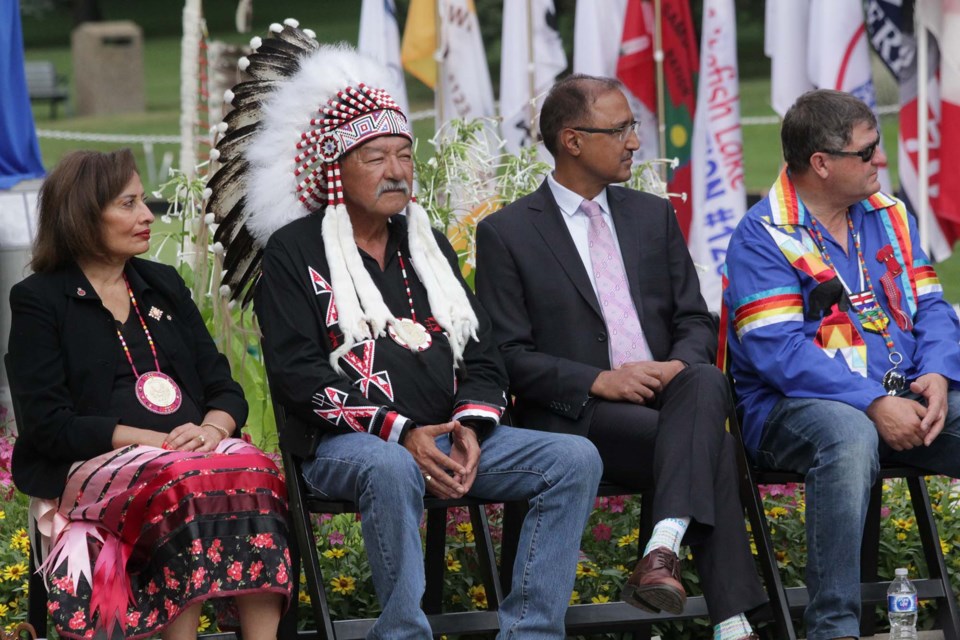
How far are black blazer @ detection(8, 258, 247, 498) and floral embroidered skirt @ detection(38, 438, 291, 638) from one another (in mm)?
96

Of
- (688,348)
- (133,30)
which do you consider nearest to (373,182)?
(688,348)

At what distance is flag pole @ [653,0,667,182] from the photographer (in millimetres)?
8492

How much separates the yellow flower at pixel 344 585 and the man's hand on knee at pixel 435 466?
2.09 ft

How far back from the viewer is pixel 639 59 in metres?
8.78

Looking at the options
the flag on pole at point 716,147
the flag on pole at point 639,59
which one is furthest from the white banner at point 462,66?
the flag on pole at point 716,147

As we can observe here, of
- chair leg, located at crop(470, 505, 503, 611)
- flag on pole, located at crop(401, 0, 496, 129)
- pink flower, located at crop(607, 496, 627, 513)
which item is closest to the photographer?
chair leg, located at crop(470, 505, 503, 611)

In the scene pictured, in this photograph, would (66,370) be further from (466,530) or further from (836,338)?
(836,338)

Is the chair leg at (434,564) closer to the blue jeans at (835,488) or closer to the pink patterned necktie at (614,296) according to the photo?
the pink patterned necktie at (614,296)

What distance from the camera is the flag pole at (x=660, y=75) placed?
8492mm

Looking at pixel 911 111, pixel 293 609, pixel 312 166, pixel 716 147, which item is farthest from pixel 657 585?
pixel 716 147

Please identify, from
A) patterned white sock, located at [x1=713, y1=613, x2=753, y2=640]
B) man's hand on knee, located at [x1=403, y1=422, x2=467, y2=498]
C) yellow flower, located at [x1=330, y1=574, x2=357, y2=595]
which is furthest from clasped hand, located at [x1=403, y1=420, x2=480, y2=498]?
patterned white sock, located at [x1=713, y1=613, x2=753, y2=640]

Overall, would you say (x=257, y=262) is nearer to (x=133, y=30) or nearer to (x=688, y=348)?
(x=688, y=348)

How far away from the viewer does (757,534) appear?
432 cm

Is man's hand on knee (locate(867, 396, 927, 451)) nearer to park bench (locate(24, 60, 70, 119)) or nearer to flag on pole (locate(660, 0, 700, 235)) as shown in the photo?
flag on pole (locate(660, 0, 700, 235))
